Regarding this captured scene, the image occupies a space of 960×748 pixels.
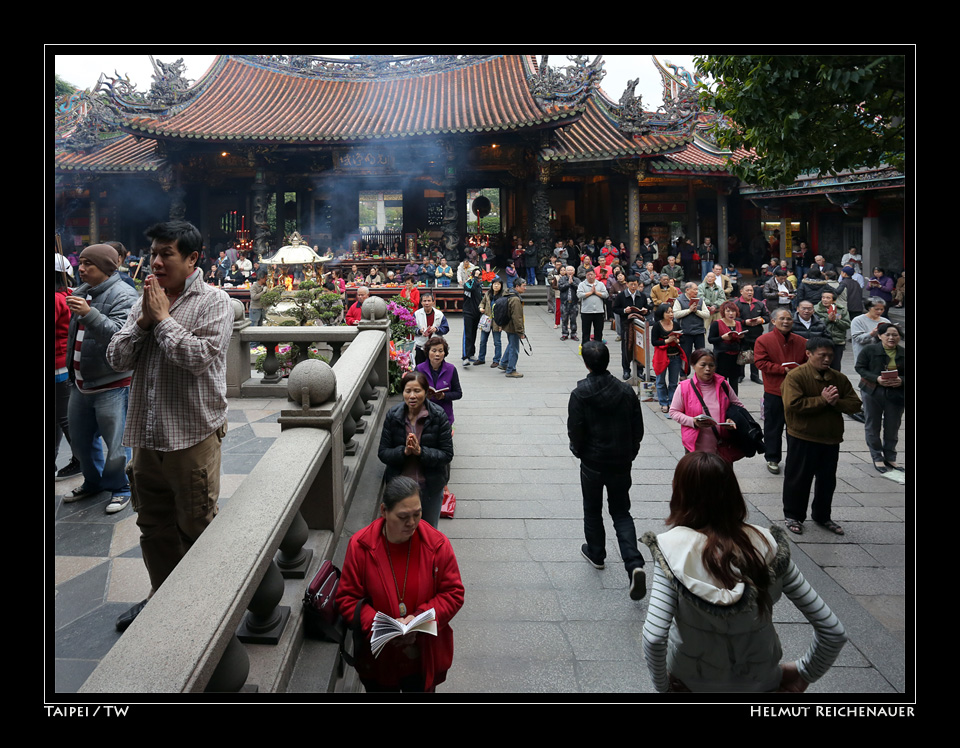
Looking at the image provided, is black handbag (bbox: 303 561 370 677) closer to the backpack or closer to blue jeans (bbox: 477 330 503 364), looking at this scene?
the backpack

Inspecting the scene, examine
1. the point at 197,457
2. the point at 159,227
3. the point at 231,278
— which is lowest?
the point at 197,457

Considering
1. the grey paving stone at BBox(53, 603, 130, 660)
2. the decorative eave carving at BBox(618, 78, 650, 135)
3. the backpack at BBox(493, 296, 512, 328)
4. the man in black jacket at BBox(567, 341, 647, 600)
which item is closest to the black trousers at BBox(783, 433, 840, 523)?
the man in black jacket at BBox(567, 341, 647, 600)

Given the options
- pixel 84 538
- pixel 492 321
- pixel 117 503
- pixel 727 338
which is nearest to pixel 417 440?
pixel 117 503

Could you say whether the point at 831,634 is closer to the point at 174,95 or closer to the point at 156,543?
the point at 156,543

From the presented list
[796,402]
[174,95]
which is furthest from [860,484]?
[174,95]

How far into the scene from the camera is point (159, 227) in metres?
3.05

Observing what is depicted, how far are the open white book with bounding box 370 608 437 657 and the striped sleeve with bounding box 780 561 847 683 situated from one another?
1321 mm

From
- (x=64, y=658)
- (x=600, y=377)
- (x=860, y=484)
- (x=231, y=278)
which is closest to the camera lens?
(x=64, y=658)

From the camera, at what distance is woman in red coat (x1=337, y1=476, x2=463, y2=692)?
9.50ft

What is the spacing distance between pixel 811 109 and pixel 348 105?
2037cm

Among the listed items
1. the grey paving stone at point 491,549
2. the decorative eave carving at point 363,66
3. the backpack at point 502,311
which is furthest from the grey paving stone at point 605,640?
the decorative eave carving at point 363,66

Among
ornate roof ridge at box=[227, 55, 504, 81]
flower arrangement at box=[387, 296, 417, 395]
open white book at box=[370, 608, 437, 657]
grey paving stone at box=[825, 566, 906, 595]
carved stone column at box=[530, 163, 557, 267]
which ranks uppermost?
ornate roof ridge at box=[227, 55, 504, 81]

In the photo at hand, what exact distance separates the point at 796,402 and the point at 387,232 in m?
19.9

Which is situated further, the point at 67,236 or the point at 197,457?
the point at 67,236
